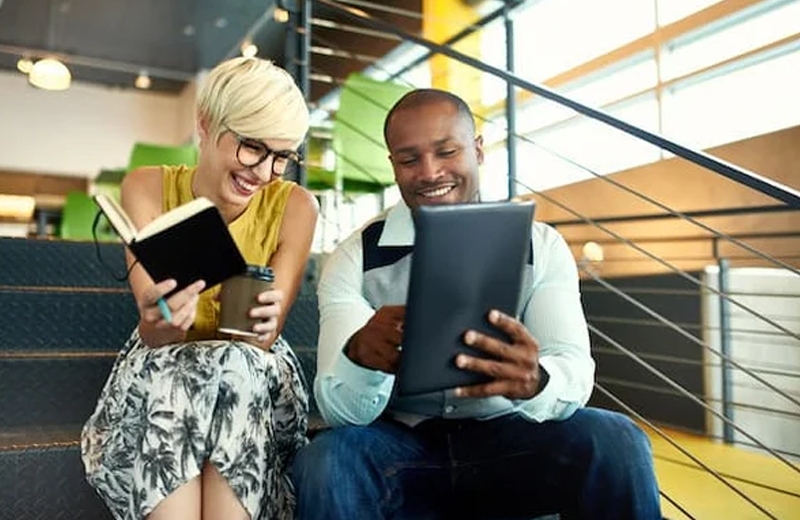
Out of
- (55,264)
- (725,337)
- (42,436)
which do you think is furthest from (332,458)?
(725,337)

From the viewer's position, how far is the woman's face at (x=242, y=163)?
1303 mm

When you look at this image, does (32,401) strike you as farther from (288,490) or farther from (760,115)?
(760,115)

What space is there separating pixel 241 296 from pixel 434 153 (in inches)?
16.0

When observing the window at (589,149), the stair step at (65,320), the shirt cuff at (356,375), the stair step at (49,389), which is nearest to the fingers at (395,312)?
the shirt cuff at (356,375)

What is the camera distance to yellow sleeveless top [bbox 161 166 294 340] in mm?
1333

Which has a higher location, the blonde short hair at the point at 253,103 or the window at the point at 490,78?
the window at the point at 490,78

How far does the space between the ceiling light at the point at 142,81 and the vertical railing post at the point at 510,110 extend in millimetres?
6846

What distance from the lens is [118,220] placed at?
3.30 ft

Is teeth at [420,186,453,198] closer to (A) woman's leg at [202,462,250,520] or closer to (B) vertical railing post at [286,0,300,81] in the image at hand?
(A) woman's leg at [202,462,250,520]

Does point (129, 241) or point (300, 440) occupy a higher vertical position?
point (129, 241)

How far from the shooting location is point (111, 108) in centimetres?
907

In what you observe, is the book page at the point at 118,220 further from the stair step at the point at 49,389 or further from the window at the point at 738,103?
the window at the point at 738,103

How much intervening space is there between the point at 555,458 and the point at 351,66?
6.59 meters

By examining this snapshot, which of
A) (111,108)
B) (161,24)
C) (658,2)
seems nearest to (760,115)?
(658,2)
